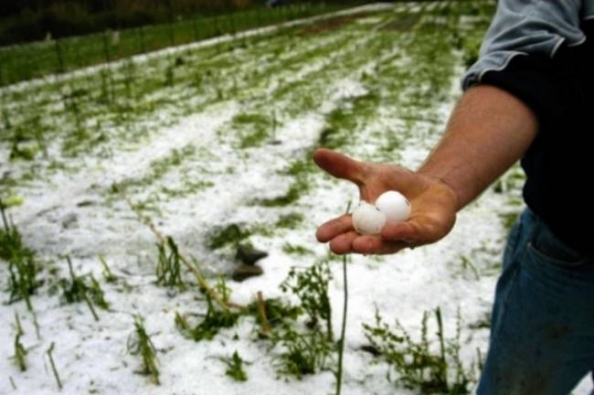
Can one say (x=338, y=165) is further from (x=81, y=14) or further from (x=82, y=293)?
(x=81, y=14)

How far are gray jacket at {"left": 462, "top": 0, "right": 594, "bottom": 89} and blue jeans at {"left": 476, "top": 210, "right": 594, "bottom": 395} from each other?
0.50 metres

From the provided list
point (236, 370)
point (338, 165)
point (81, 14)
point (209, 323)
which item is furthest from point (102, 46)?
point (338, 165)

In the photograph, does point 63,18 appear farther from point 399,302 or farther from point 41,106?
point 399,302

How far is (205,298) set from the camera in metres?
2.74

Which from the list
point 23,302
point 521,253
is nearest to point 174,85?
point 23,302

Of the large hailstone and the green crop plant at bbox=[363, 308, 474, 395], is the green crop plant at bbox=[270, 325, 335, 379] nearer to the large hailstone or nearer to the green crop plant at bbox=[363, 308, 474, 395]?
the green crop plant at bbox=[363, 308, 474, 395]

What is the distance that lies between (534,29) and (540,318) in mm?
784

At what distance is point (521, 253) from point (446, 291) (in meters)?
1.18

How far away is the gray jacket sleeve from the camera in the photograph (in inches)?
50.4

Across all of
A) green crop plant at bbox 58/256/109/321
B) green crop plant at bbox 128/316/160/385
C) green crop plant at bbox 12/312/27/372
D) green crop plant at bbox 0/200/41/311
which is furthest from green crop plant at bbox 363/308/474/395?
green crop plant at bbox 0/200/41/311

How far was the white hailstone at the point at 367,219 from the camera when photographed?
124 cm

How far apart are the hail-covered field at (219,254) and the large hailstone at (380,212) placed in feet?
3.47

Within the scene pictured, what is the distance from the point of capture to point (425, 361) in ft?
7.28

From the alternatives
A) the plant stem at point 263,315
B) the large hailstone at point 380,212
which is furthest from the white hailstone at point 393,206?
the plant stem at point 263,315
